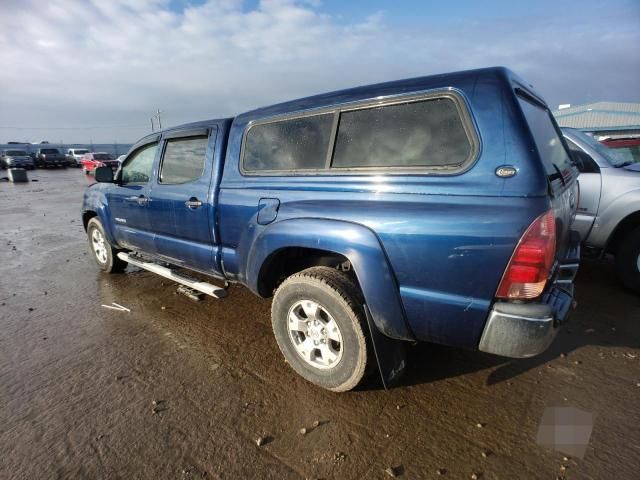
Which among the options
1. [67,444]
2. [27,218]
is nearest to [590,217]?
[67,444]

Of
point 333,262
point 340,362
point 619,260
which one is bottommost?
point 340,362

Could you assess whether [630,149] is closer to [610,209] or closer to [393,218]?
[610,209]

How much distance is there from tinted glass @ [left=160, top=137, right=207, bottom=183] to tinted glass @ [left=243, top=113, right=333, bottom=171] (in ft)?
2.01

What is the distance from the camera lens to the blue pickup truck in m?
1.85

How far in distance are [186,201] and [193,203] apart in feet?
0.43

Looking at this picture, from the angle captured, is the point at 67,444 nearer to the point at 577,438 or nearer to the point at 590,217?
the point at 577,438

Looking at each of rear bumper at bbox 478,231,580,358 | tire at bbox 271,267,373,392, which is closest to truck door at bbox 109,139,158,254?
tire at bbox 271,267,373,392

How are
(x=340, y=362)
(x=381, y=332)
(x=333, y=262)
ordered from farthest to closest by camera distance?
(x=333, y=262) → (x=340, y=362) → (x=381, y=332)

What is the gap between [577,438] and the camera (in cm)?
210

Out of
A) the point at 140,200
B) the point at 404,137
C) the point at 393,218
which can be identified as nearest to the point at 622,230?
the point at 404,137

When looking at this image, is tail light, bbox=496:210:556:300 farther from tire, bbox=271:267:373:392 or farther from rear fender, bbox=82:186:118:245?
rear fender, bbox=82:186:118:245

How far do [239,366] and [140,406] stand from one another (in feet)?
2.39

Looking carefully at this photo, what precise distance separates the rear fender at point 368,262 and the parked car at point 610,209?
328 centimetres

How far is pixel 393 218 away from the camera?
2049mm
